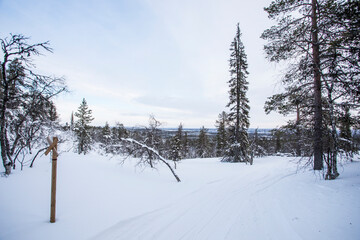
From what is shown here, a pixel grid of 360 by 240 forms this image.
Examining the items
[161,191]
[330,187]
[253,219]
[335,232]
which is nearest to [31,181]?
[161,191]

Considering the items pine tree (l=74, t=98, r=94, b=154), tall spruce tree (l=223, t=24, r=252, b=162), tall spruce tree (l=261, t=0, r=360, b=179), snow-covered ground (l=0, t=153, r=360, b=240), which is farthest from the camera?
pine tree (l=74, t=98, r=94, b=154)

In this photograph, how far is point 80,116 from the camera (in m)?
25.6

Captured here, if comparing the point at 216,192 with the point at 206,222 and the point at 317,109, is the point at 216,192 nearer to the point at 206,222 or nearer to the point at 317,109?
the point at 206,222

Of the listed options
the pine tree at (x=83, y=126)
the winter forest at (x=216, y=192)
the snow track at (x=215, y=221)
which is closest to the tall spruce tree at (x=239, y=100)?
the winter forest at (x=216, y=192)

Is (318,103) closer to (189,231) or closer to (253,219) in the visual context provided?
(253,219)

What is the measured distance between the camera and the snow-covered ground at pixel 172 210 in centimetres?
307

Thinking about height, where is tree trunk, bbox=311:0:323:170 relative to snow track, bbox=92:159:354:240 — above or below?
above

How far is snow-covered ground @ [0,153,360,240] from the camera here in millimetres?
3074

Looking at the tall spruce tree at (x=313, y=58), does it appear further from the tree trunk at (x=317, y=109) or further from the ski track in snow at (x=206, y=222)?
the ski track in snow at (x=206, y=222)

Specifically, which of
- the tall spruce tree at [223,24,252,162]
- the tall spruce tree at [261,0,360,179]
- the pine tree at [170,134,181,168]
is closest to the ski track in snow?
the tall spruce tree at [261,0,360,179]

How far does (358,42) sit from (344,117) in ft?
10.5

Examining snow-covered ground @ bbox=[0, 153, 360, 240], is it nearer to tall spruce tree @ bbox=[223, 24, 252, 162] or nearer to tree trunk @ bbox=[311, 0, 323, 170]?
tree trunk @ bbox=[311, 0, 323, 170]

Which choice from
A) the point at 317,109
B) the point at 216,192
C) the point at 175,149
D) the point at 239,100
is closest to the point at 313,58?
the point at 317,109

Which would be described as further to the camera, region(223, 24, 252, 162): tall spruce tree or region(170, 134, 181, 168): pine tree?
region(170, 134, 181, 168): pine tree
